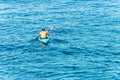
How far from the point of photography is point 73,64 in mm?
44344

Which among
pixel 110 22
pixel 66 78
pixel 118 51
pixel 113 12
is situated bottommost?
pixel 66 78

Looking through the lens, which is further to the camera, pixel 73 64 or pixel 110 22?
pixel 110 22

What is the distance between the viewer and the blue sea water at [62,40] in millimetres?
42375

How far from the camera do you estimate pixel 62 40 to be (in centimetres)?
5350

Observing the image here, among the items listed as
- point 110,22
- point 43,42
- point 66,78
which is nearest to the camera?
point 66,78

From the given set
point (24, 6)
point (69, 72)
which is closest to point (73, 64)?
point (69, 72)

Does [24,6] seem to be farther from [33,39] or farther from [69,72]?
[69,72]

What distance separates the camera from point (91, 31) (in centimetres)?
5772

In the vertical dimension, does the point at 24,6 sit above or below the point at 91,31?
above

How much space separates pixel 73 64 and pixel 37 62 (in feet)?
16.2

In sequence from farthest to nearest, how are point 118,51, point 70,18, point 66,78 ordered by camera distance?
point 70,18 → point 118,51 → point 66,78

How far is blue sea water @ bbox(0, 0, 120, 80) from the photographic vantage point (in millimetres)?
42375

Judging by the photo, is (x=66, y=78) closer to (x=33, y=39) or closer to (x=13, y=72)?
(x=13, y=72)

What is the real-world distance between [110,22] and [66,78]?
80.3 feet
